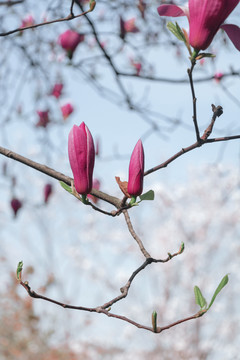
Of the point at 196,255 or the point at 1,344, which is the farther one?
the point at 1,344

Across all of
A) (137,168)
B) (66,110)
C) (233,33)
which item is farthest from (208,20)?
(66,110)

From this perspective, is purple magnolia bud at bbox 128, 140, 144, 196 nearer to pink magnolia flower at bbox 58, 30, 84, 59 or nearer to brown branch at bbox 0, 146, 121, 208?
brown branch at bbox 0, 146, 121, 208

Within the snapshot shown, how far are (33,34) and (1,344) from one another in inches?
A: 236

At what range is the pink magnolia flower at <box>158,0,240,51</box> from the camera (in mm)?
639

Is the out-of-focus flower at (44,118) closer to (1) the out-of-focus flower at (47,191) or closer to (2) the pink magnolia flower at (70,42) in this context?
(1) the out-of-focus flower at (47,191)

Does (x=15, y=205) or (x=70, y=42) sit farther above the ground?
(x=70, y=42)

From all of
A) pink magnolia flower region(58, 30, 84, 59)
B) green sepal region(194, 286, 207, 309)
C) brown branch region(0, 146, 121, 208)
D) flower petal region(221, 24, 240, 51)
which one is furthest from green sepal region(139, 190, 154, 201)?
pink magnolia flower region(58, 30, 84, 59)

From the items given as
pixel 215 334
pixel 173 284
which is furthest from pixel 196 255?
pixel 215 334

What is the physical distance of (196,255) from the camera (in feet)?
23.1

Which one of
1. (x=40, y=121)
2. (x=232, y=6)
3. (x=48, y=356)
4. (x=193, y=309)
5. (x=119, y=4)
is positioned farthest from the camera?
(x=48, y=356)

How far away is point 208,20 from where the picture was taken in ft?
2.15

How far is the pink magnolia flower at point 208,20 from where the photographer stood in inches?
25.1

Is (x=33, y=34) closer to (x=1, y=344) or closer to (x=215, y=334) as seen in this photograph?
(x=215, y=334)

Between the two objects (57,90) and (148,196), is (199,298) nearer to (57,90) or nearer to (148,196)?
(148,196)
